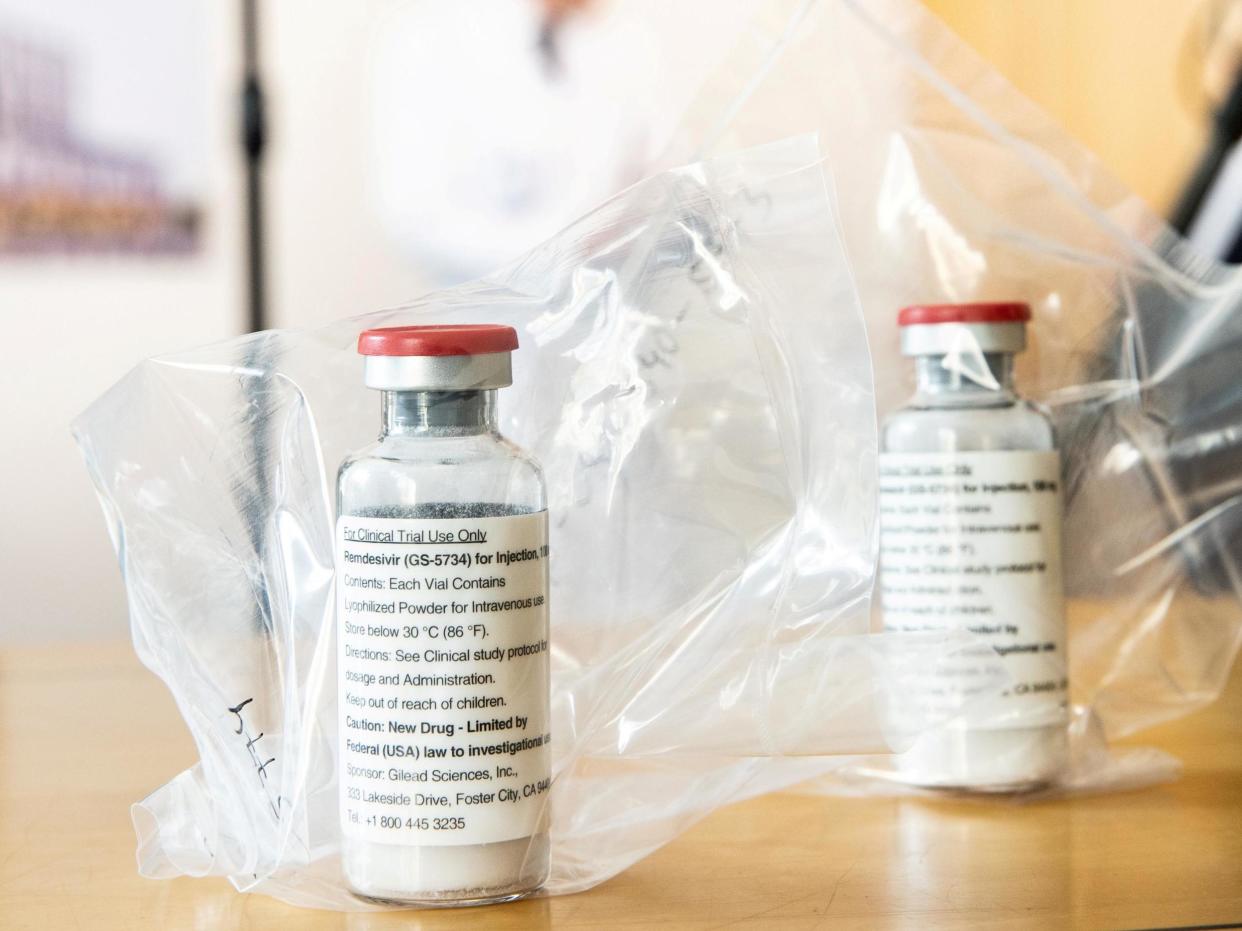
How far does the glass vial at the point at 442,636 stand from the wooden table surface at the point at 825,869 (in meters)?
0.02

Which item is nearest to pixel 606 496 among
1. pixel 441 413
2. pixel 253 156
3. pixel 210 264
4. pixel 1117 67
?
pixel 441 413

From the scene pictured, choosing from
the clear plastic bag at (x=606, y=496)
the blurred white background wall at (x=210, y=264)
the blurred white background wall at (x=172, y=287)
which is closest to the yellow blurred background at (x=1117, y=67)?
the blurred white background wall at (x=210, y=264)

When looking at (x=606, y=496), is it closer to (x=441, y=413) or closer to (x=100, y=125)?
(x=441, y=413)

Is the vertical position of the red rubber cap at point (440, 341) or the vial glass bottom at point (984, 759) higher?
the red rubber cap at point (440, 341)

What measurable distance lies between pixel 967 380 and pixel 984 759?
0.16 m

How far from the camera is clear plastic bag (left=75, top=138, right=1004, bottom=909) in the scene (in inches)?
19.1

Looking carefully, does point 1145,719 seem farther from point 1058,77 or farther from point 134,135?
point 134,135

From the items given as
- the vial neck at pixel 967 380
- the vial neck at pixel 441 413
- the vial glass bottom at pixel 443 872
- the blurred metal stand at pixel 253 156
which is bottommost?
the vial glass bottom at pixel 443 872

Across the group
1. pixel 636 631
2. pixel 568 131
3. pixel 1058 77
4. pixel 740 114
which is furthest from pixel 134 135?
pixel 636 631

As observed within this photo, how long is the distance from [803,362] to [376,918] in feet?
0.79

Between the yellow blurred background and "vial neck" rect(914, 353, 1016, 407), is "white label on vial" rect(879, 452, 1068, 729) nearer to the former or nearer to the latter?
"vial neck" rect(914, 353, 1016, 407)

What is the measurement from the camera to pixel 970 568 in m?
0.56

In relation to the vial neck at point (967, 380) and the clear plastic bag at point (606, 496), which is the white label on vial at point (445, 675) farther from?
the vial neck at point (967, 380)

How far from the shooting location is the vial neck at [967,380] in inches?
22.6
